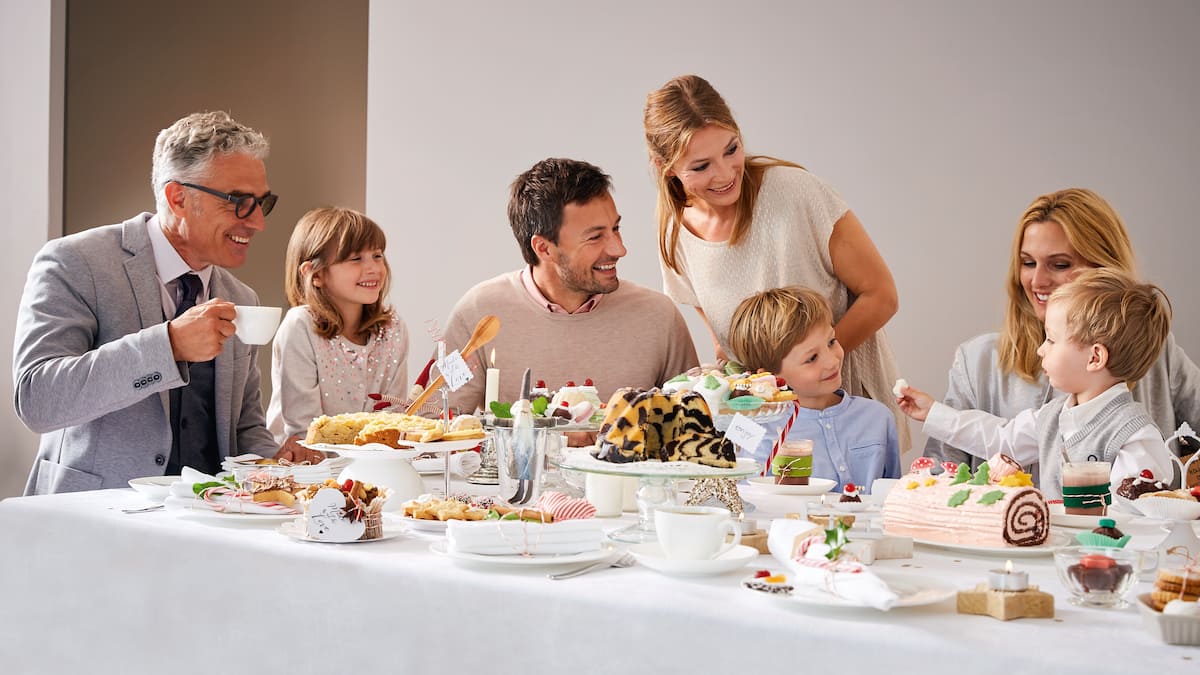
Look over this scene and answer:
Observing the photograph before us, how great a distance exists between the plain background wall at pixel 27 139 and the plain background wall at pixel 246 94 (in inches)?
15.0

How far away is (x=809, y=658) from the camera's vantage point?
44.7 inches

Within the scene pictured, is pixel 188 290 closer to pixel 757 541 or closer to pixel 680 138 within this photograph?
pixel 680 138

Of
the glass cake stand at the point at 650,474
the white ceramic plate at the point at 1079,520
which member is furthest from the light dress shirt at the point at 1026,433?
the glass cake stand at the point at 650,474

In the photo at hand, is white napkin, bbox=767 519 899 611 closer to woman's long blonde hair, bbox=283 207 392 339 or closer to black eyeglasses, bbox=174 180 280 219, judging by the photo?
black eyeglasses, bbox=174 180 280 219

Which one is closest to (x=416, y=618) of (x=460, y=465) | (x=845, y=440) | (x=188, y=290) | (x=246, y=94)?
(x=460, y=465)

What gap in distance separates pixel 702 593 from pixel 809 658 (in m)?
0.20

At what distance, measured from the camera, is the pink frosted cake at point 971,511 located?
5.25ft

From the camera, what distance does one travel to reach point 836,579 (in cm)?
122

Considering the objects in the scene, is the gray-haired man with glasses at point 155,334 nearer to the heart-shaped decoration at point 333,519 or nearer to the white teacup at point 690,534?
the heart-shaped decoration at point 333,519

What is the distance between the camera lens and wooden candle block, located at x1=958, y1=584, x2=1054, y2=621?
117 cm

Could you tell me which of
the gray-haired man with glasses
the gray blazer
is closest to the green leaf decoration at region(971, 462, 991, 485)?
the gray-haired man with glasses

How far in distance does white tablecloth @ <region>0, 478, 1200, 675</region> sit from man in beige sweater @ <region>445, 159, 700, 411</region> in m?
1.62

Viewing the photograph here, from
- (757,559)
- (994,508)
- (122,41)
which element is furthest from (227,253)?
(122,41)

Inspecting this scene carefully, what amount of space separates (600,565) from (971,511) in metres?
0.61
